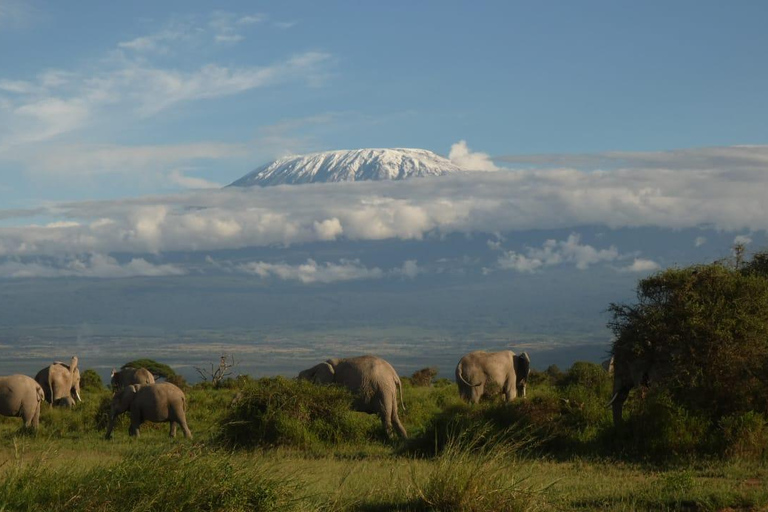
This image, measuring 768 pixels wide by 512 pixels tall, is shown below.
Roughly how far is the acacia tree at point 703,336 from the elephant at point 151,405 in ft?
33.0

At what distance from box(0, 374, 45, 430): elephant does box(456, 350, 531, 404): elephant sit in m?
11.1

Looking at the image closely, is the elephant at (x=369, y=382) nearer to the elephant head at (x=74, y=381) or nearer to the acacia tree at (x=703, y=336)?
the acacia tree at (x=703, y=336)

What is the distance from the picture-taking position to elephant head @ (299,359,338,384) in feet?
81.2

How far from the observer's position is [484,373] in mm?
30250

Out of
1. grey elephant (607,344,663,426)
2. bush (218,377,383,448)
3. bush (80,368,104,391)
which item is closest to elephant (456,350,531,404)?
bush (218,377,383,448)

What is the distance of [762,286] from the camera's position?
1978cm

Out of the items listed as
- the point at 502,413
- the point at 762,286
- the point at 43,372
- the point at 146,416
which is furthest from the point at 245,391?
the point at 43,372

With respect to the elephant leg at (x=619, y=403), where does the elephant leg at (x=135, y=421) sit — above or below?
below

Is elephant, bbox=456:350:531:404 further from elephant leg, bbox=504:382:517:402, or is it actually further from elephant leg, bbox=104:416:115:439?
elephant leg, bbox=104:416:115:439

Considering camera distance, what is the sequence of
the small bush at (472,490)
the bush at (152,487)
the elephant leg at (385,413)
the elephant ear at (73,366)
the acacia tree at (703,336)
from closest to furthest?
the bush at (152,487), the small bush at (472,490), the acacia tree at (703,336), the elephant leg at (385,413), the elephant ear at (73,366)

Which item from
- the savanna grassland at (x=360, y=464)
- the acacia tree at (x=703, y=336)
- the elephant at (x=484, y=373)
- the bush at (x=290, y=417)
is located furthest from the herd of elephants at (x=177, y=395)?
the acacia tree at (x=703, y=336)

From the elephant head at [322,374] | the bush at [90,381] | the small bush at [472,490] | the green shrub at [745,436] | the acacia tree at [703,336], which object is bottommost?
the bush at [90,381]

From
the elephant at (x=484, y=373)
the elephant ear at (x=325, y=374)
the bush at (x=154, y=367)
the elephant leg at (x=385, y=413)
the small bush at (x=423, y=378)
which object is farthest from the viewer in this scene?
the bush at (x=154, y=367)

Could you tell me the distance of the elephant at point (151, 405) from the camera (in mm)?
24391
